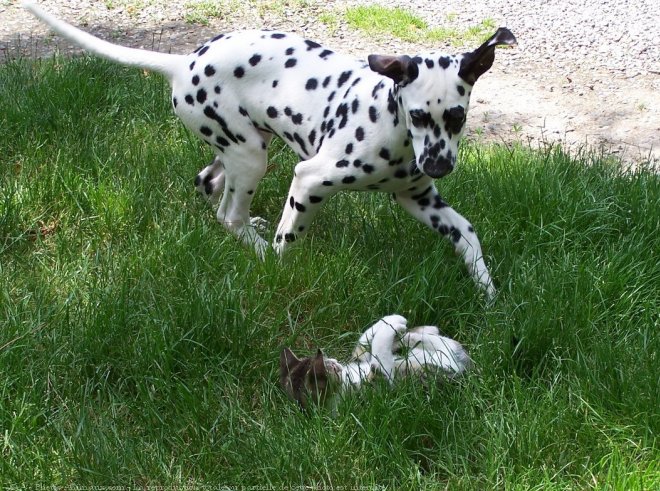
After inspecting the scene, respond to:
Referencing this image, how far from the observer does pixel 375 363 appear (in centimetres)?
339

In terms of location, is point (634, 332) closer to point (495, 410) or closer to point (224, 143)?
point (495, 410)

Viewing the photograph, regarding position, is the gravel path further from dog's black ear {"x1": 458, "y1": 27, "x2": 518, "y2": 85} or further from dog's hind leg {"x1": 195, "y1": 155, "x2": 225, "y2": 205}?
dog's black ear {"x1": 458, "y1": 27, "x2": 518, "y2": 85}

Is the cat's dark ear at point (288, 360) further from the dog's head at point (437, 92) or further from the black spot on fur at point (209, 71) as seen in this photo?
the black spot on fur at point (209, 71)

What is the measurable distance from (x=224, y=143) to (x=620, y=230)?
1.95 metres

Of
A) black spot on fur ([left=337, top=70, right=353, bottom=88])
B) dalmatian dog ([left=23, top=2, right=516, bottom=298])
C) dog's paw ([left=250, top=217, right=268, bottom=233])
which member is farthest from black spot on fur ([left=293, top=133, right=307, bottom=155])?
dog's paw ([left=250, top=217, right=268, bottom=233])

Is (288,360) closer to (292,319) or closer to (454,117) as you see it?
(292,319)

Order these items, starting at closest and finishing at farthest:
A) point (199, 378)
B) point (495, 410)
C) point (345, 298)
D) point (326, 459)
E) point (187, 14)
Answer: point (326, 459) → point (495, 410) → point (199, 378) → point (345, 298) → point (187, 14)

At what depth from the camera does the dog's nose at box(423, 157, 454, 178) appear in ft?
11.6

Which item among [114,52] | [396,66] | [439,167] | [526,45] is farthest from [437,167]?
[526,45]

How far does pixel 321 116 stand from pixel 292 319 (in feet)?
3.00

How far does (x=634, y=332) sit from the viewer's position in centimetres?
360

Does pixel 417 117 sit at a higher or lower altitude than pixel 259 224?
higher

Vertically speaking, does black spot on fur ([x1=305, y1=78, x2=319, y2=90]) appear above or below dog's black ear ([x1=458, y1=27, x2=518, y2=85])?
below

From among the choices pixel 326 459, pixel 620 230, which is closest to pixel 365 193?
pixel 620 230
